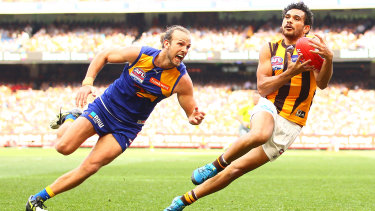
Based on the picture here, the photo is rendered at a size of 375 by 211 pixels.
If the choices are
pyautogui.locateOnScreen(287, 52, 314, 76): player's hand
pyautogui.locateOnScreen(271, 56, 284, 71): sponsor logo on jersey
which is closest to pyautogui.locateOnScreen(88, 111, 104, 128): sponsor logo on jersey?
pyautogui.locateOnScreen(271, 56, 284, 71): sponsor logo on jersey

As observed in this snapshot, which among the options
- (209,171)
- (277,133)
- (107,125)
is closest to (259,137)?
(277,133)

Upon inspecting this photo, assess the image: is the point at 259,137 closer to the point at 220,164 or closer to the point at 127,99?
the point at 220,164

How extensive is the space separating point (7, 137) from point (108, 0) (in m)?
11.7

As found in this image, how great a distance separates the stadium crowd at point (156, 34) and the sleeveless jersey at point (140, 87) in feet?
91.6

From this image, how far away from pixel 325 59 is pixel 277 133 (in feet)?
3.36

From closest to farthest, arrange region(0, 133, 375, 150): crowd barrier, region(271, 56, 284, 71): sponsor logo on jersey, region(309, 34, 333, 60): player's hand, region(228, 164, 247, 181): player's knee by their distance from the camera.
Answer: region(309, 34, 333, 60): player's hand
region(228, 164, 247, 181): player's knee
region(271, 56, 284, 71): sponsor logo on jersey
region(0, 133, 375, 150): crowd barrier

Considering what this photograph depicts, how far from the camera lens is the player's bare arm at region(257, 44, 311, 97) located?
591 centimetres

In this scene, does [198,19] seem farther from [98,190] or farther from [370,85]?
[98,190]

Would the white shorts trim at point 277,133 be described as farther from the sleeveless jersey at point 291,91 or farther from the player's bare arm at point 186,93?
the player's bare arm at point 186,93

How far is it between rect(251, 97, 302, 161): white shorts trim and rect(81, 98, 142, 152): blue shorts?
160cm

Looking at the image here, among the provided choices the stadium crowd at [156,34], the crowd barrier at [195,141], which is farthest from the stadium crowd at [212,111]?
the stadium crowd at [156,34]

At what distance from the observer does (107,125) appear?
658 centimetres

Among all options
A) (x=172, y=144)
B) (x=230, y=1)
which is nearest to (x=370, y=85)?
(x=230, y=1)

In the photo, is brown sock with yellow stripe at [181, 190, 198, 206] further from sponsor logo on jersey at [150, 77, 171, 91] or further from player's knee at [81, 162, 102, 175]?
sponsor logo on jersey at [150, 77, 171, 91]
